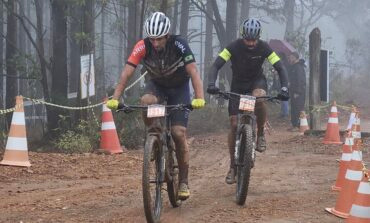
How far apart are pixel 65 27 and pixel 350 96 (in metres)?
15.7

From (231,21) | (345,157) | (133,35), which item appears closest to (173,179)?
(345,157)

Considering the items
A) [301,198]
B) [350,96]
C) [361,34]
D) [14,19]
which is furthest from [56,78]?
[361,34]

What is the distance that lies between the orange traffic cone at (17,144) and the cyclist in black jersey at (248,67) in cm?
308

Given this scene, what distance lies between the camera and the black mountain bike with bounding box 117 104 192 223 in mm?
5086

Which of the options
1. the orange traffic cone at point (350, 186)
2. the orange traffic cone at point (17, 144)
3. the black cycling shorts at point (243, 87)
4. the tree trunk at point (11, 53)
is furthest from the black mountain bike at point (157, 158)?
the tree trunk at point (11, 53)

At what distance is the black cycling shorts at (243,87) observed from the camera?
695cm

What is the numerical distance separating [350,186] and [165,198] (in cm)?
205

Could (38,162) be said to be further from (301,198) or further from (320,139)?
(320,139)

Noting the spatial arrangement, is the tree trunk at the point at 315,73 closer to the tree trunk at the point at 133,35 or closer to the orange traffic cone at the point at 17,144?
the tree trunk at the point at 133,35

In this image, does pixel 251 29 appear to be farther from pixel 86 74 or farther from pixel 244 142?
pixel 86 74

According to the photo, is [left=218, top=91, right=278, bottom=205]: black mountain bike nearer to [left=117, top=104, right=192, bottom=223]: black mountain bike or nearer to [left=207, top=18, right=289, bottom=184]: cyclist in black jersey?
[left=207, top=18, right=289, bottom=184]: cyclist in black jersey

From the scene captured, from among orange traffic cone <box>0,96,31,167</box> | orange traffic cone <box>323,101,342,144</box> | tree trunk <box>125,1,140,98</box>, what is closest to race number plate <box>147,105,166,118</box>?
orange traffic cone <box>0,96,31,167</box>

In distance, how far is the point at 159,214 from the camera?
5441mm

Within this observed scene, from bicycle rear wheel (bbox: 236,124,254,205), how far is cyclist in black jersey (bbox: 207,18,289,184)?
36 centimetres
